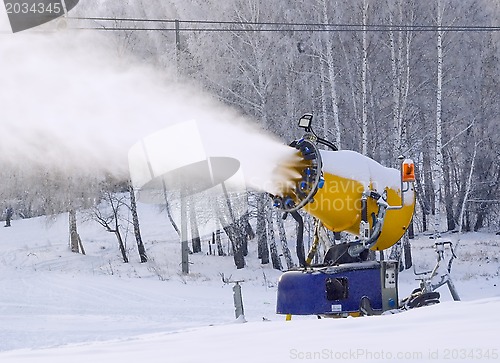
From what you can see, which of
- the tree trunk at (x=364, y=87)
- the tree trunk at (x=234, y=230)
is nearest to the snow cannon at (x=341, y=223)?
the tree trunk at (x=364, y=87)

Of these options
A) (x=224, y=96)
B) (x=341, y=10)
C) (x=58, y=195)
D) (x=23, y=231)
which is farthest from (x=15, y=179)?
(x=341, y=10)

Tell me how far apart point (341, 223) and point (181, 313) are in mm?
7791

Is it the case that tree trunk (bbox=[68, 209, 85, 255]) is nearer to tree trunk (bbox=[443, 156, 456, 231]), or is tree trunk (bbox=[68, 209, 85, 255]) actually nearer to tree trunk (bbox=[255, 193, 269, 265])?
tree trunk (bbox=[255, 193, 269, 265])

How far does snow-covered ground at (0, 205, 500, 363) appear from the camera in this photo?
309 cm

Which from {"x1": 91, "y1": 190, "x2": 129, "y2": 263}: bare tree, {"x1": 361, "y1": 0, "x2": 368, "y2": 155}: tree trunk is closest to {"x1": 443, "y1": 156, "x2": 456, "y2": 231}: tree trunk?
{"x1": 361, "y1": 0, "x2": 368, "y2": 155}: tree trunk

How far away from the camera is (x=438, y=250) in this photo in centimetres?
625

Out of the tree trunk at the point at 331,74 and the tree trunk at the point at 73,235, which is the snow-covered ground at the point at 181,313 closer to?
the tree trunk at the point at 73,235

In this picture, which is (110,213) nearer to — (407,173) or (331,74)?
(331,74)

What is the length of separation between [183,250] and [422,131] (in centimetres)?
936

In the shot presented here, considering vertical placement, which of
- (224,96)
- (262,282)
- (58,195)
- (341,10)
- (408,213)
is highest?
(341,10)

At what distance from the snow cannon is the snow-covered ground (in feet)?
2.09

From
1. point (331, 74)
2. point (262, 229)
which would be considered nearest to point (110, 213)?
point (262, 229)

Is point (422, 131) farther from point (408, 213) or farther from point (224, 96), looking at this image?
point (408, 213)

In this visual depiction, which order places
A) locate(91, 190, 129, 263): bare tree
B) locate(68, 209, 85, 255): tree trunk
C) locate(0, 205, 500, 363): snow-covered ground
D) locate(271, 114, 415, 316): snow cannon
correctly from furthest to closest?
locate(68, 209, 85, 255): tree trunk → locate(91, 190, 129, 263): bare tree → locate(271, 114, 415, 316): snow cannon → locate(0, 205, 500, 363): snow-covered ground
